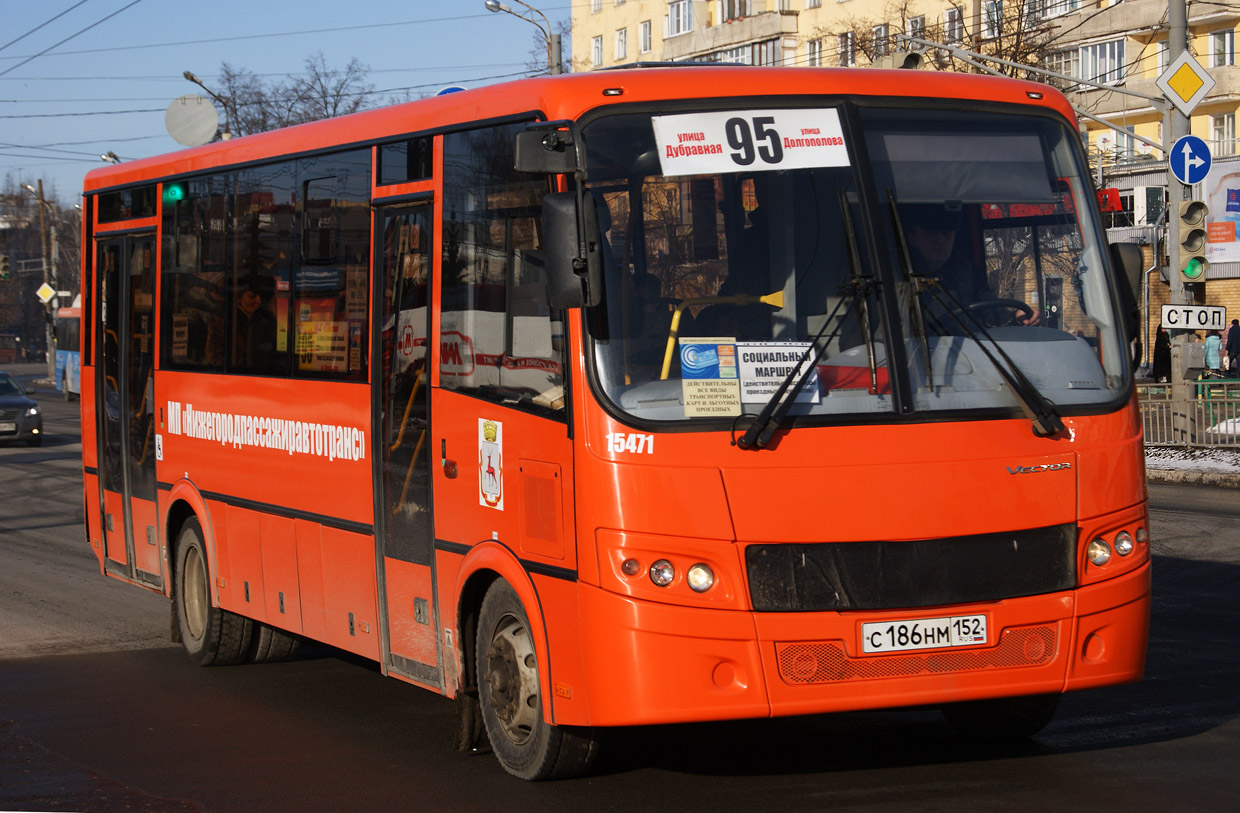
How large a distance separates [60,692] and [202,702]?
882mm

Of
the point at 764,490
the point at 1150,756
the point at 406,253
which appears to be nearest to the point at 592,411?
the point at 764,490

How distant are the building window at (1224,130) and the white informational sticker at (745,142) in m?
60.0

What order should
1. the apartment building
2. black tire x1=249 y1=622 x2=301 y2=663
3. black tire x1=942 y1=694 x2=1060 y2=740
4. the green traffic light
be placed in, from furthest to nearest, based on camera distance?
the apartment building → the green traffic light → black tire x1=249 y1=622 x2=301 y2=663 → black tire x1=942 y1=694 x2=1060 y2=740

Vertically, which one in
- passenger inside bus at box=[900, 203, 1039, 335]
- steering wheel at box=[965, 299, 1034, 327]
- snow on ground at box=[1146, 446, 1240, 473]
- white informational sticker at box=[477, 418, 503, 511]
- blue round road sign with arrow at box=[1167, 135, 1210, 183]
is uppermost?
blue round road sign with arrow at box=[1167, 135, 1210, 183]

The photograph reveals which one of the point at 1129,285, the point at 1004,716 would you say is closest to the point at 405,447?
the point at 1004,716

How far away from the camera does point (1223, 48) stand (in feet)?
203

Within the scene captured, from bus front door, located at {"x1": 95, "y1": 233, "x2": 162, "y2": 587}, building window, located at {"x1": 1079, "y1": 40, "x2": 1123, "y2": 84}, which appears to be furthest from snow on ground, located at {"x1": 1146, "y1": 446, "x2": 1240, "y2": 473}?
building window, located at {"x1": 1079, "y1": 40, "x2": 1123, "y2": 84}

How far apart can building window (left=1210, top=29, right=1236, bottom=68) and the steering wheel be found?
197 feet

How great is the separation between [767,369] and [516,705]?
1762 mm

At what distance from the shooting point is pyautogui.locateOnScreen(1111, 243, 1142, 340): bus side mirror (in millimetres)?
6695

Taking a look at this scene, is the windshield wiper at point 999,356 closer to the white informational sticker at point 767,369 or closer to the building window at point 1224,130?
the white informational sticker at point 767,369

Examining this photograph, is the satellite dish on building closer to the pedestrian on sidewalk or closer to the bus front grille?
the bus front grille

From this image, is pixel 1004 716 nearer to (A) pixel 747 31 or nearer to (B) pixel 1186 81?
(B) pixel 1186 81

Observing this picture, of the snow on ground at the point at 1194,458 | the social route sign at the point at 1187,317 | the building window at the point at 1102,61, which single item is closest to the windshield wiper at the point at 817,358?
the social route sign at the point at 1187,317
